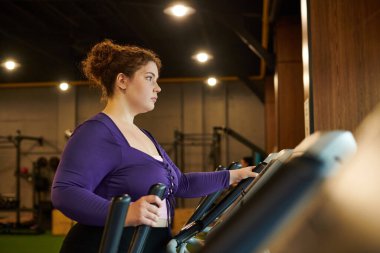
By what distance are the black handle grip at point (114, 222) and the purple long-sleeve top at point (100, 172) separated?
1.01 feet

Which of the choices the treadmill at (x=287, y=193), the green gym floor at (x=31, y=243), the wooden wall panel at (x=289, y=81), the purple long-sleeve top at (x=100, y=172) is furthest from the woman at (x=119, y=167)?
the green gym floor at (x=31, y=243)

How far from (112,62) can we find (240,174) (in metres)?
0.56

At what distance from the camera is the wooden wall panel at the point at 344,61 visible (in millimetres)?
2375

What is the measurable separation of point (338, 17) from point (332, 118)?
0.51 meters

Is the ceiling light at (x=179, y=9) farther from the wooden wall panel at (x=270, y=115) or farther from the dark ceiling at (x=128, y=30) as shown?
the wooden wall panel at (x=270, y=115)

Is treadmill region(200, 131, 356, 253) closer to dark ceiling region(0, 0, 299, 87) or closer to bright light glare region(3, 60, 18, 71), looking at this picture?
dark ceiling region(0, 0, 299, 87)

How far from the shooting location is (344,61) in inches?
95.3

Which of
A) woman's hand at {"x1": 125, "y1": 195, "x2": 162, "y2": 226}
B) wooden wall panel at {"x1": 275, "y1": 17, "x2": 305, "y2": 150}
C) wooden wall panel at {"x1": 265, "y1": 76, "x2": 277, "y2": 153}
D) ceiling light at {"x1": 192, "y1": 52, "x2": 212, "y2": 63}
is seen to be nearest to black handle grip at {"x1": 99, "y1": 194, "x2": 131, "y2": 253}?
woman's hand at {"x1": 125, "y1": 195, "x2": 162, "y2": 226}

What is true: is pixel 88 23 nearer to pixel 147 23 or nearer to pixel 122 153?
pixel 147 23

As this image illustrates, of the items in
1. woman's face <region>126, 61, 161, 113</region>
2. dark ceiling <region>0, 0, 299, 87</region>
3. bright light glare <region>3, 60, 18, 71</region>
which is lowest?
woman's face <region>126, 61, 161, 113</region>

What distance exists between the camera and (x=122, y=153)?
142 cm

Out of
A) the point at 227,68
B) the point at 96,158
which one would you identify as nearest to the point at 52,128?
the point at 227,68

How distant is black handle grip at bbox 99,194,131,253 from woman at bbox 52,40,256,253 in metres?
0.11

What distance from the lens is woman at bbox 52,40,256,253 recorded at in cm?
121
